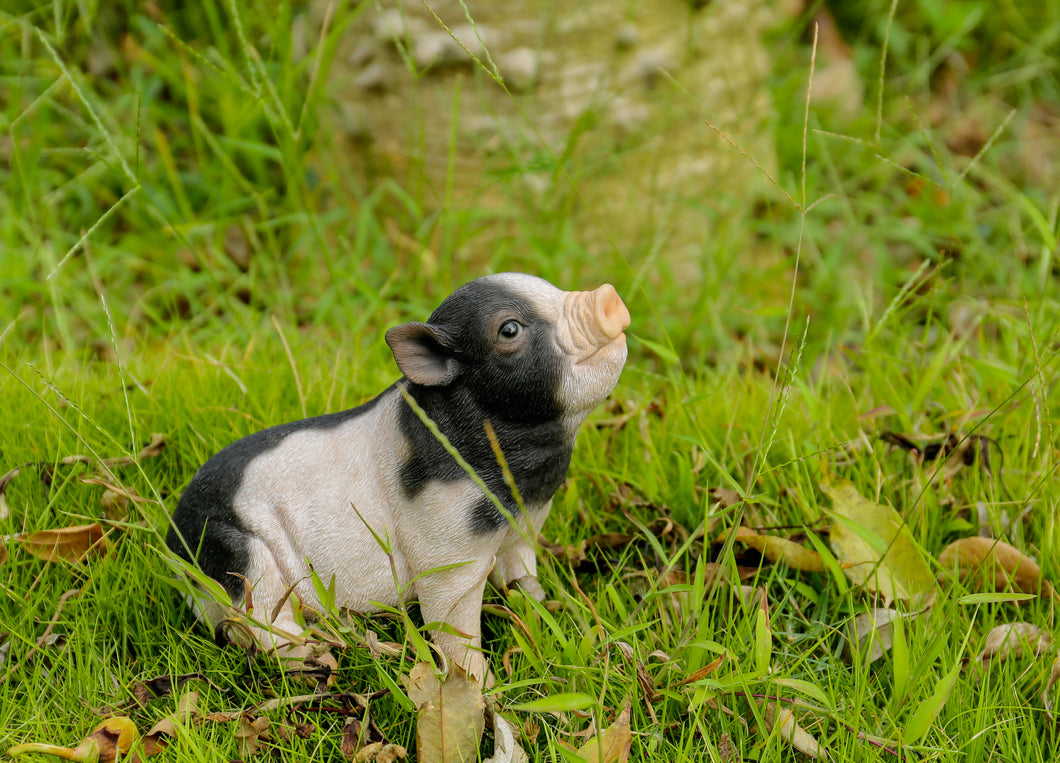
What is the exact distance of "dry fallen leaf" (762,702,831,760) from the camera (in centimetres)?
197

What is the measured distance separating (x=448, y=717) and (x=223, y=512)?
67 centimetres

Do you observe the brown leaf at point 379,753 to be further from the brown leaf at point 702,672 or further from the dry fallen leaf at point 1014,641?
the dry fallen leaf at point 1014,641

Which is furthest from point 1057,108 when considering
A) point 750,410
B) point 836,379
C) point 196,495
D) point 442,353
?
point 196,495

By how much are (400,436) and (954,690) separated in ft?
4.37

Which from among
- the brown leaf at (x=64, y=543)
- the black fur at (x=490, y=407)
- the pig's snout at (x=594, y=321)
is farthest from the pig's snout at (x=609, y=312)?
the brown leaf at (x=64, y=543)

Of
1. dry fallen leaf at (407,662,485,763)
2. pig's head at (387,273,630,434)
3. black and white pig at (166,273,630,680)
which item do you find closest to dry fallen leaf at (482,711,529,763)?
dry fallen leaf at (407,662,485,763)

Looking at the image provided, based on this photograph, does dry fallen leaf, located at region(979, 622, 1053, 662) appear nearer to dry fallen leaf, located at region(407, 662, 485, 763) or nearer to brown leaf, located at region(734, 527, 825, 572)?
brown leaf, located at region(734, 527, 825, 572)

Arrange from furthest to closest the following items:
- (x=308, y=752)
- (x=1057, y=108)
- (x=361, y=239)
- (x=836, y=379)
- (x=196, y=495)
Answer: (x=1057, y=108) → (x=361, y=239) → (x=836, y=379) → (x=196, y=495) → (x=308, y=752)

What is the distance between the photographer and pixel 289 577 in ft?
6.88

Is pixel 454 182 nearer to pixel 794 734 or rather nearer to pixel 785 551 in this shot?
pixel 785 551

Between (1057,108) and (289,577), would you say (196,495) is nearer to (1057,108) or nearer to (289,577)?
(289,577)

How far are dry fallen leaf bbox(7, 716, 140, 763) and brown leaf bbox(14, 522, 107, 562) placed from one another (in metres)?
0.55

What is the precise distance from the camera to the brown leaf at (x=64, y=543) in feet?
7.90

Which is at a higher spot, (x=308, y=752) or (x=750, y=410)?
(x=750, y=410)
